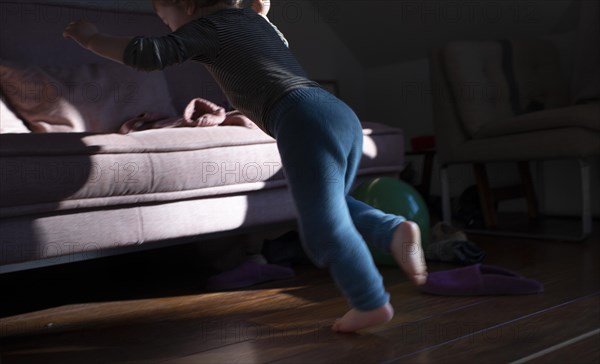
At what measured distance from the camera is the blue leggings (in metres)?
1.08

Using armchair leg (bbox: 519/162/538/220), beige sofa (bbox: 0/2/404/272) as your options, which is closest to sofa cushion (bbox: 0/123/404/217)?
beige sofa (bbox: 0/2/404/272)

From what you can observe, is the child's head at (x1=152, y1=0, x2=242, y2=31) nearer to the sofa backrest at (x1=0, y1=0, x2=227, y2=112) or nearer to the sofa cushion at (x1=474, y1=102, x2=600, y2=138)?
the sofa backrest at (x1=0, y1=0, x2=227, y2=112)

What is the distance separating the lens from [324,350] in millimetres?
1081

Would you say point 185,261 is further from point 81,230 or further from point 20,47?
point 20,47

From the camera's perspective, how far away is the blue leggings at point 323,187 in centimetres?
108

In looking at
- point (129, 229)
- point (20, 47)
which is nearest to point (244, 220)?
point (129, 229)

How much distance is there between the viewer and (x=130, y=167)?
1.54 metres

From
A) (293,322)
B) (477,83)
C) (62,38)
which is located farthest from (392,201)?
(62,38)

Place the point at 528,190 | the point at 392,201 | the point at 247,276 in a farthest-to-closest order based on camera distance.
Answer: the point at 528,190 < the point at 392,201 < the point at 247,276

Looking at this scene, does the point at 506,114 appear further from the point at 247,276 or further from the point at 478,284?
the point at 247,276

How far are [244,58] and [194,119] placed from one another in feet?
3.00

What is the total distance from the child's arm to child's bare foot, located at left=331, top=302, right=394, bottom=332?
0.62 meters

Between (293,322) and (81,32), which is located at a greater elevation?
(81,32)

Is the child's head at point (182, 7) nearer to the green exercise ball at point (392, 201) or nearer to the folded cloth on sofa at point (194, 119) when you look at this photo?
the folded cloth on sofa at point (194, 119)
